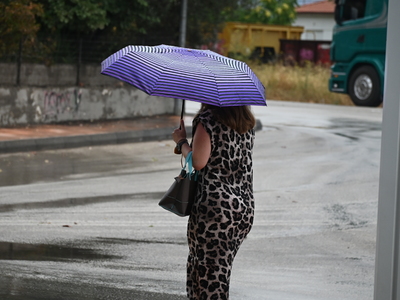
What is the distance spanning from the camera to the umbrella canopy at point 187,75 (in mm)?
3898

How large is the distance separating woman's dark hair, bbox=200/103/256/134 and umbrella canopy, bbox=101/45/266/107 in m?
0.08

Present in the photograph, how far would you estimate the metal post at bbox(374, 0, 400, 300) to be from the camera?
12.1 ft

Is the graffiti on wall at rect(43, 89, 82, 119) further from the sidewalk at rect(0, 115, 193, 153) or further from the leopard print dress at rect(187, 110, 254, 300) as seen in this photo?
the leopard print dress at rect(187, 110, 254, 300)

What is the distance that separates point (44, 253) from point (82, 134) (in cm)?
829

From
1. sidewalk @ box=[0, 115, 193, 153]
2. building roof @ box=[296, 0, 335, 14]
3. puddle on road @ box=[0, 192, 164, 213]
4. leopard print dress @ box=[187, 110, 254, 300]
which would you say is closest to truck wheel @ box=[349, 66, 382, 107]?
sidewalk @ box=[0, 115, 193, 153]

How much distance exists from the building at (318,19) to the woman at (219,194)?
2661 inches

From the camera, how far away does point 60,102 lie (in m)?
16.1

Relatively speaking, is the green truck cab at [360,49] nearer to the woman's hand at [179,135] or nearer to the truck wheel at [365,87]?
the truck wheel at [365,87]

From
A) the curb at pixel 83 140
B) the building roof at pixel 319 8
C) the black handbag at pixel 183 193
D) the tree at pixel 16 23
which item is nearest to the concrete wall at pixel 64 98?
the tree at pixel 16 23

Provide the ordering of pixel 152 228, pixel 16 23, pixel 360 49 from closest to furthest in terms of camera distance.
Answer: pixel 152 228 → pixel 16 23 → pixel 360 49

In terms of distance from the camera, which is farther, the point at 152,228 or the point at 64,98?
the point at 64,98

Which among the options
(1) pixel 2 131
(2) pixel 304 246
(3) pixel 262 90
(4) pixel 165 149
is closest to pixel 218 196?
(3) pixel 262 90

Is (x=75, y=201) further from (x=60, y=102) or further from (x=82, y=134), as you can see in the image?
(x=60, y=102)

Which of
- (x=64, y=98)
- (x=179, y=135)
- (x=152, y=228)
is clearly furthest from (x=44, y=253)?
(x=64, y=98)
